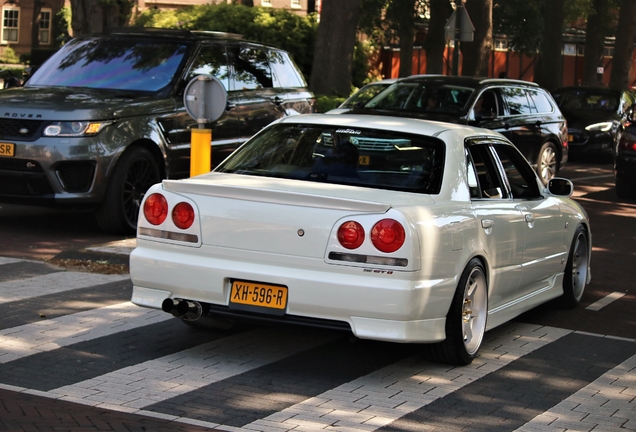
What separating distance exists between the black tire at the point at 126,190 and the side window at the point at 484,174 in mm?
4840

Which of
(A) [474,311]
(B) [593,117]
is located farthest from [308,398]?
(B) [593,117]

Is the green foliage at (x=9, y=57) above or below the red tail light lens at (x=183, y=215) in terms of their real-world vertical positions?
above

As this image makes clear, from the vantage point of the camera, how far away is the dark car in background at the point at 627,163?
17828 mm

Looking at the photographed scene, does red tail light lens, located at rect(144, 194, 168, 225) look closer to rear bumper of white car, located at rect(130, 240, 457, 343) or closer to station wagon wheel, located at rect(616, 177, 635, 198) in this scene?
rear bumper of white car, located at rect(130, 240, 457, 343)

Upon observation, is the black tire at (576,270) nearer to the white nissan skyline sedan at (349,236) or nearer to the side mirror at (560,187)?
the side mirror at (560,187)

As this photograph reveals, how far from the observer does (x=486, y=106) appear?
1638 cm

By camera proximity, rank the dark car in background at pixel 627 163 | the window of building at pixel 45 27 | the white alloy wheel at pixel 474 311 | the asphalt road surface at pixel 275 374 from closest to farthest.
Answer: the asphalt road surface at pixel 275 374 < the white alloy wheel at pixel 474 311 < the dark car in background at pixel 627 163 < the window of building at pixel 45 27

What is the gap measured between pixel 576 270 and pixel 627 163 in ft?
29.4

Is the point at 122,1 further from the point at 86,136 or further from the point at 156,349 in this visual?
the point at 156,349

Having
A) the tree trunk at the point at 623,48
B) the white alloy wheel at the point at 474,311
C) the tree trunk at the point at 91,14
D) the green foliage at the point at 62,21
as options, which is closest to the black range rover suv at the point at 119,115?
the white alloy wheel at the point at 474,311

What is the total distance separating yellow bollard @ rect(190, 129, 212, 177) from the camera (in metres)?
9.80

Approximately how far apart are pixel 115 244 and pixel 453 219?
5039mm

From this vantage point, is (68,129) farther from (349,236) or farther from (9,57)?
(9,57)

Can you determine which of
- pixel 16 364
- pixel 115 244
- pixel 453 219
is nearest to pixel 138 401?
pixel 16 364
